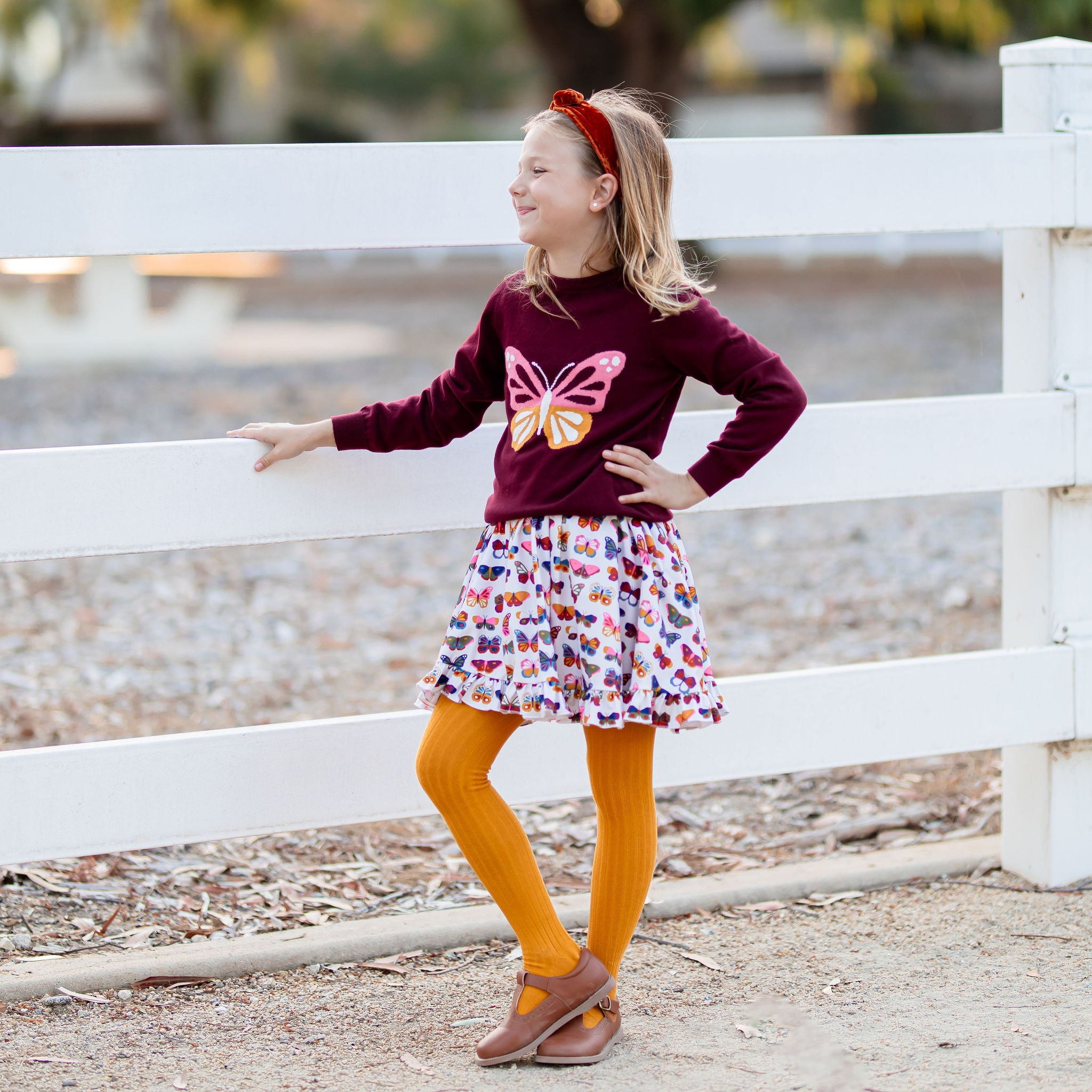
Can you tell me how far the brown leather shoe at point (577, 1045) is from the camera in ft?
7.70

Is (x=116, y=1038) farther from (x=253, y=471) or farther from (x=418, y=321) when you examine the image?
(x=418, y=321)

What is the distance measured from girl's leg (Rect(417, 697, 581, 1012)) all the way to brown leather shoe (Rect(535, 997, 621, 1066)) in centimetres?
7

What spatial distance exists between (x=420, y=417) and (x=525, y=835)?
719 mm

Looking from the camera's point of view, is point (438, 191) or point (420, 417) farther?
point (438, 191)

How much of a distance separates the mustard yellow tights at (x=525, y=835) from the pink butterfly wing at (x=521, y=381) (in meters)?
0.50

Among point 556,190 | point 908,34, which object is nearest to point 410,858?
point 556,190

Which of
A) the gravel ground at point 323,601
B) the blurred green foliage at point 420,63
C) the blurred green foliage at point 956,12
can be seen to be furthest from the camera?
the blurred green foliage at point 420,63

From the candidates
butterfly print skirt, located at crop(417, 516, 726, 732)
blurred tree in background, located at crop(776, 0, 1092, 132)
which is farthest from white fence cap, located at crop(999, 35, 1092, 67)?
blurred tree in background, located at crop(776, 0, 1092, 132)

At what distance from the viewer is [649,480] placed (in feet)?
7.51

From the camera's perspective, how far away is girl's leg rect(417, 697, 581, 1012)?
2.32 metres

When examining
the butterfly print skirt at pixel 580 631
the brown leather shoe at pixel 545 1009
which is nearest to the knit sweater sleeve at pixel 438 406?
the butterfly print skirt at pixel 580 631

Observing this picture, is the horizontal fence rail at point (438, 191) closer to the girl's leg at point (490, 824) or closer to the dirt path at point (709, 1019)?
the girl's leg at point (490, 824)

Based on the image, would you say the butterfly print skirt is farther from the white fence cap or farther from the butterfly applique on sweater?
the white fence cap

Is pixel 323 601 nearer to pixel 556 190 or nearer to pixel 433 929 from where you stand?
pixel 433 929
